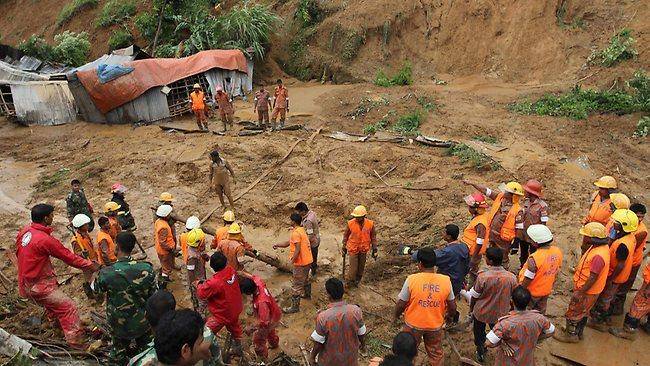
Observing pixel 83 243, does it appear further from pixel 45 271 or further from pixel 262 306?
pixel 262 306

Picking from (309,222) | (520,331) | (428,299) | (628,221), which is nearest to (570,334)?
(628,221)

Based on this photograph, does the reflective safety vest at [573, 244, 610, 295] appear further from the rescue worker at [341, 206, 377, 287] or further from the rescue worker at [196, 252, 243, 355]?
the rescue worker at [196, 252, 243, 355]

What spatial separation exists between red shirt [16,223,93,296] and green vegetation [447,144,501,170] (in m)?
9.10

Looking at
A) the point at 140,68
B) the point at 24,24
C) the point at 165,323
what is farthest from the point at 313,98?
the point at 24,24

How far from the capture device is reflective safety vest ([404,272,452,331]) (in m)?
5.04

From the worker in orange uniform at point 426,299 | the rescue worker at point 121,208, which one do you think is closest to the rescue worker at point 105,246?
the rescue worker at point 121,208

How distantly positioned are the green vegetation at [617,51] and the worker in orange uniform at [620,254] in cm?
1323

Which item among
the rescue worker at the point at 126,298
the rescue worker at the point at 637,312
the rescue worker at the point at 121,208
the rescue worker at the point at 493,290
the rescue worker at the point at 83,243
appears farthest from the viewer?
the rescue worker at the point at 121,208

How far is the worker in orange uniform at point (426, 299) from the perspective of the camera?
5.04 m

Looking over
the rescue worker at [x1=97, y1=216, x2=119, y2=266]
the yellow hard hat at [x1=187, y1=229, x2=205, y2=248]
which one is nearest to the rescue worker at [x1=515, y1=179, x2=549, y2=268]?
the yellow hard hat at [x1=187, y1=229, x2=205, y2=248]

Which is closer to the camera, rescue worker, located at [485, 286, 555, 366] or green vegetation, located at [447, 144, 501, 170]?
rescue worker, located at [485, 286, 555, 366]

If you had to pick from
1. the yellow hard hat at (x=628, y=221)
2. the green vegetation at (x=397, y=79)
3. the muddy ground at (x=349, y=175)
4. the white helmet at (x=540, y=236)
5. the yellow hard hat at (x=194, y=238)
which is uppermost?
the white helmet at (x=540, y=236)

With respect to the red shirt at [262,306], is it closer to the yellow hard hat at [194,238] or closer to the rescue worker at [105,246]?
the yellow hard hat at [194,238]

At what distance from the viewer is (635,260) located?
6.48 metres
